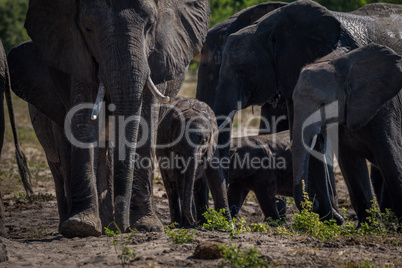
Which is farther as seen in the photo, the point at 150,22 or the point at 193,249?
A: the point at 150,22

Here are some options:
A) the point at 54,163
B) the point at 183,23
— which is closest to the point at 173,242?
the point at 183,23

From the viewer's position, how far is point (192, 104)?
7617mm

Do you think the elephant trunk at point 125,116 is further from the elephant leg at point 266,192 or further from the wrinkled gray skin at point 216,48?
the wrinkled gray skin at point 216,48

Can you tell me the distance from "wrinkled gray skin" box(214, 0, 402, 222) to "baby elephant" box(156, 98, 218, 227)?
0.81 m

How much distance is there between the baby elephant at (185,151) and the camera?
286 inches

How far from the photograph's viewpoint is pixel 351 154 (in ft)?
25.2

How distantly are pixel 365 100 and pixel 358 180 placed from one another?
92cm

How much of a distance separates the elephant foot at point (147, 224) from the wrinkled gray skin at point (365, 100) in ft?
4.51

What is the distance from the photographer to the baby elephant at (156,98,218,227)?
7254mm

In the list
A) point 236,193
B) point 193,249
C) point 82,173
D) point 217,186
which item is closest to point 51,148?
point 217,186

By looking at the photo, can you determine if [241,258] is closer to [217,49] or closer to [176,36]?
[176,36]

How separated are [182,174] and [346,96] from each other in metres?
Answer: 1.69

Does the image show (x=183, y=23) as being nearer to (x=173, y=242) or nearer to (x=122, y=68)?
(x=122, y=68)

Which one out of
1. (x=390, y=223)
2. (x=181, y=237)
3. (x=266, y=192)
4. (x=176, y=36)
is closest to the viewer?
(x=181, y=237)
